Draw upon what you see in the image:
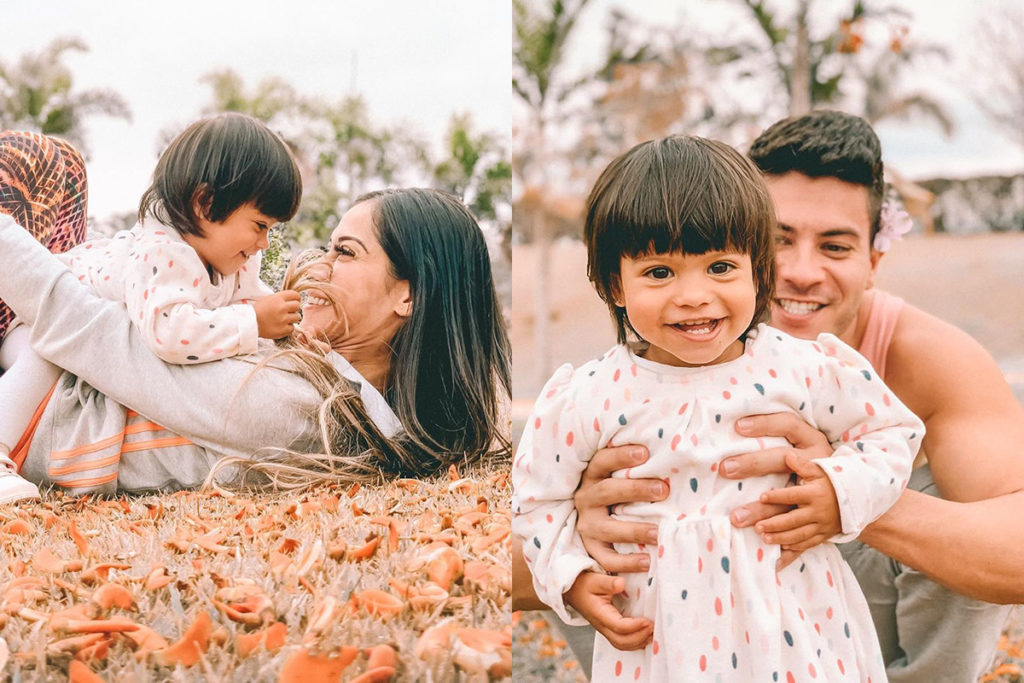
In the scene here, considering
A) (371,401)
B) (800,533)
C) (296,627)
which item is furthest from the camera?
(371,401)

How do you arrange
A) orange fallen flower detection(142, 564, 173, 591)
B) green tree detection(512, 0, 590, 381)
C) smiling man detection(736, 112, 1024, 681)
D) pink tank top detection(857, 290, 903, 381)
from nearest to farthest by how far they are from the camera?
orange fallen flower detection(142, 564, 173, 591) < smiling man detection(736, 112, 1024, 681) < pink tank top detection(857, 290, 903, 381) < green tree detection(512, 0, 590, 381)

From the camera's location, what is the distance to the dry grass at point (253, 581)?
1911mm

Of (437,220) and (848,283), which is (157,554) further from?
(848,283)

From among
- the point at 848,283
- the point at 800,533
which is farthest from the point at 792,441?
the point at 848,283

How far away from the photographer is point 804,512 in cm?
178

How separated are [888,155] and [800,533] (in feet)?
5.28

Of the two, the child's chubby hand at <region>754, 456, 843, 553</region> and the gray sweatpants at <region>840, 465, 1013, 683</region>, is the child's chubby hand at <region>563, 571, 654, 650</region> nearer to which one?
the child's chubby hand at <region>754, 456, 843, 553</region>

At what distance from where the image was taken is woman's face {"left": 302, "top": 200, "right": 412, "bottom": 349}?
2354mm

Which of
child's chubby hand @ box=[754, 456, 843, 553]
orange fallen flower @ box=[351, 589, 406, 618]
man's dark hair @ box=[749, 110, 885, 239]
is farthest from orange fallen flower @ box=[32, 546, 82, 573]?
man's dark hair @ box=[749, 110, 885, 239]

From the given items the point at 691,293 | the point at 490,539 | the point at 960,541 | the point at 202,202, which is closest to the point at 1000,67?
the point at 960,541

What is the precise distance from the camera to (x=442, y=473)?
7.95 feet

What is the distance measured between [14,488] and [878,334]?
81.8 inches

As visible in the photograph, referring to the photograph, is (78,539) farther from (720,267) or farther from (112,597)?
(720,267)

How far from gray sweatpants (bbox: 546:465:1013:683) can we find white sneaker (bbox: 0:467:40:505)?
1.30 meters
